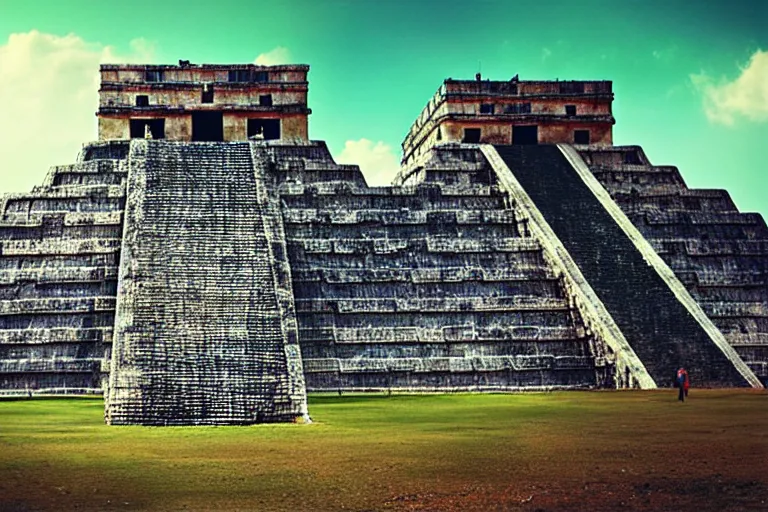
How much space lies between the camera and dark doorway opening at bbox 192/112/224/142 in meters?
35.2

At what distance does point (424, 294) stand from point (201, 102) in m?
11.8

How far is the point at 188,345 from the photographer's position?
21203 millimetres

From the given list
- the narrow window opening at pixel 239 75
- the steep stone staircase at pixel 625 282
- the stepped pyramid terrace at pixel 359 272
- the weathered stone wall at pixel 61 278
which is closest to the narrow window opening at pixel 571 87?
the stepped pyramid terrace at pixel 359 272

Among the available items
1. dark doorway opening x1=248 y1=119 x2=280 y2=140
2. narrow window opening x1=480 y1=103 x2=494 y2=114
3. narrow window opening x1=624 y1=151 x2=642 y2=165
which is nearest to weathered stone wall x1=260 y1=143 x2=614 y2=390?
dark doorway opening x1=248 y1=119 x2=280 y2=140

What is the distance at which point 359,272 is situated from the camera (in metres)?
27.7

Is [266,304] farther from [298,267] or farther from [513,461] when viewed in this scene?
[513,461]

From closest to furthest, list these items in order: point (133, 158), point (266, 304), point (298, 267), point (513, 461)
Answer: point (513, 461) → point (266, 304) → point (298, 267) → point (133, 158)

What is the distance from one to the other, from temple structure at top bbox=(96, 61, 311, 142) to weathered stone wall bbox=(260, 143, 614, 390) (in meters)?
4.54

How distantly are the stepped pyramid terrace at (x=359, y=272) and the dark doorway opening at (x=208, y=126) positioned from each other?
0.27m

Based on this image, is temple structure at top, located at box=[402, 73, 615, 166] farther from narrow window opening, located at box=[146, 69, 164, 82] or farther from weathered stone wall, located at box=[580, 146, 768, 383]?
narrow window opening, located at box=[146, 69, 164, 82]

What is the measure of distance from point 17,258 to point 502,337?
40.3ft

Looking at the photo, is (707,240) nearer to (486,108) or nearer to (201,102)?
(486,108)

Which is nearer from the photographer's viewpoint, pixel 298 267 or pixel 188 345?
pixel 188 345

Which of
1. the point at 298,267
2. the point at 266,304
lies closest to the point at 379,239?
the point at 298,267
